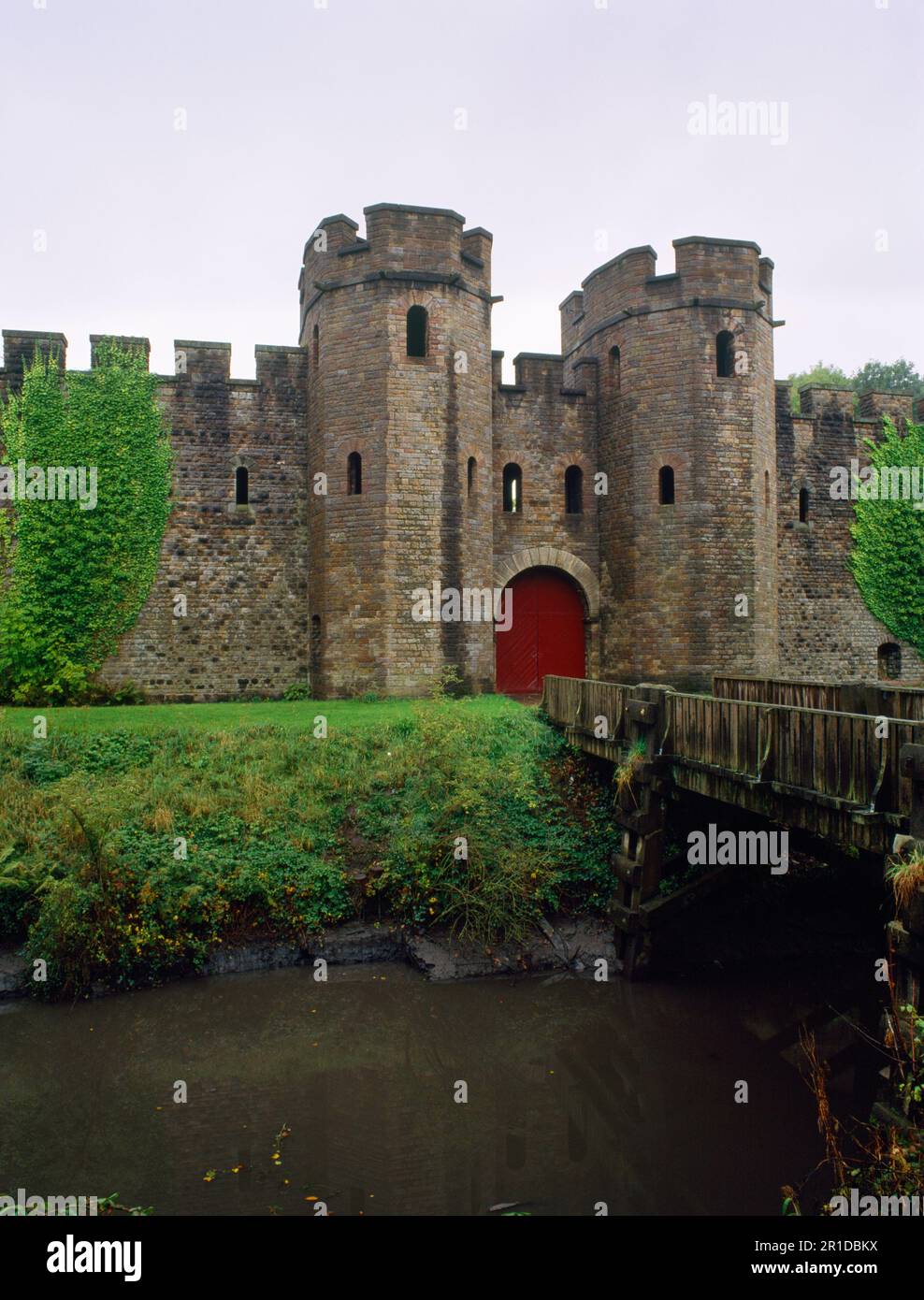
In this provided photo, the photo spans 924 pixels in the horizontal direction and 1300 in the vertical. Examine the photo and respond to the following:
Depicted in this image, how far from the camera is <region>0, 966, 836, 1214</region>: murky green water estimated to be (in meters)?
6.39

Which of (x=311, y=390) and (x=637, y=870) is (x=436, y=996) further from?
(x=311, y=390)

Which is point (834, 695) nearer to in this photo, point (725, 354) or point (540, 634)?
point (540, 634)

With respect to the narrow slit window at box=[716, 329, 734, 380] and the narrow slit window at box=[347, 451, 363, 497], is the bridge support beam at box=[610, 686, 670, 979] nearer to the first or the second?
the narrow slit window at box=[347, 451, 363, 497]

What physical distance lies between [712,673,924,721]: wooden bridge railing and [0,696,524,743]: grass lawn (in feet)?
14.1

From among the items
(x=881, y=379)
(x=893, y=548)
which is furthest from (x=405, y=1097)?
(x=881, y=379)

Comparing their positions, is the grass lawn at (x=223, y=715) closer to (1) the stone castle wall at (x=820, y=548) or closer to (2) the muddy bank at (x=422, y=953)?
(2) the muddy bank at (x=422, y=953)

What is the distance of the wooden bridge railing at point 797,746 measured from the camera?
6.92 m

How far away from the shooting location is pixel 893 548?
70.4ft

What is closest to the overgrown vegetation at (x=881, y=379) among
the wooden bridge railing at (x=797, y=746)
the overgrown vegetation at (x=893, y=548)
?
the overgrown vegetation at (x=893, y=548)

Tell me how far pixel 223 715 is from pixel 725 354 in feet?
41.6

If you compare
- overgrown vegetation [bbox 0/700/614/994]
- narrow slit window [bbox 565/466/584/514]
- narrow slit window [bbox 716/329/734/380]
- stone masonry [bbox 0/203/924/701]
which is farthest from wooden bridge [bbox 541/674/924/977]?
narrow slit window [bbox 716/329/734/380]

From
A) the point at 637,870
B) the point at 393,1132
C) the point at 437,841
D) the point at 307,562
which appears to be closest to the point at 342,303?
the point at 307,562

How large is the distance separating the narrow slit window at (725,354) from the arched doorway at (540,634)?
5.50m

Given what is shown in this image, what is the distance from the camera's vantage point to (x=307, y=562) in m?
18.8
